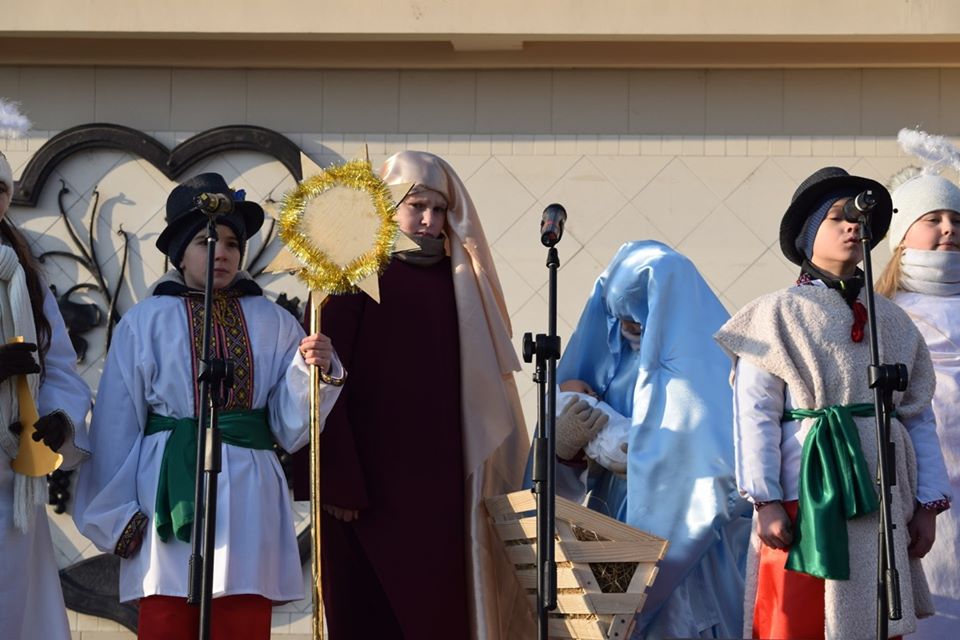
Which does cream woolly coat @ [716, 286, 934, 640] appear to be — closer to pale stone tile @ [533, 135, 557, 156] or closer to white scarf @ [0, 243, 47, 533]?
white scarf @ [0, 243, 47, 533]

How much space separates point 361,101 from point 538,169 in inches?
33.5

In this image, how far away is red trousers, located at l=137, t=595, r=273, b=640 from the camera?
16.4 feet

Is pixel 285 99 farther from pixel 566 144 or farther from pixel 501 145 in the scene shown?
pixel 566 144

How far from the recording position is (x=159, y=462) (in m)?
5.10

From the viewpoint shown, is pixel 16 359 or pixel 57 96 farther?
pixel 57 96

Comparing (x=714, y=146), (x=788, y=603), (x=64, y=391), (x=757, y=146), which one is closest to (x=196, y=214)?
(x=64, y=391)

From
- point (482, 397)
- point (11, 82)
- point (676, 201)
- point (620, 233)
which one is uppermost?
point (11, 82)

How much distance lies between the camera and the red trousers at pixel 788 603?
15.7 ft

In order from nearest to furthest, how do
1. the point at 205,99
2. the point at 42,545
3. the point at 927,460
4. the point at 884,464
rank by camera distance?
1. the point at 884,464
2. the point at 927,460
3. the point at 42,545
4. the point at 205,99

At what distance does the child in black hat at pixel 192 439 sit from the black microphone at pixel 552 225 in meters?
0.71

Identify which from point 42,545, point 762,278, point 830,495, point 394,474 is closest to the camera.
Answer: point 830,495

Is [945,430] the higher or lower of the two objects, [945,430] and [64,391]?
the lower

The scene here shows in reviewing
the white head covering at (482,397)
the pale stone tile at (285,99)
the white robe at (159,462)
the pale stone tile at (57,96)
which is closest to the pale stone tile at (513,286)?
the pale stone tile at (285,99)

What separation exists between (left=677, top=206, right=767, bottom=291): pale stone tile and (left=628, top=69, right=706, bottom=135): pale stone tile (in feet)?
1.38
